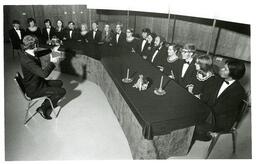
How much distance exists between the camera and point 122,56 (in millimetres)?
4234

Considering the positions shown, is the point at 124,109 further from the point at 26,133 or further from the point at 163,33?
the point at 163,33

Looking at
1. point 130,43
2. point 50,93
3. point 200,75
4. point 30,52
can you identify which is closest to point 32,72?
Result: point 30,52

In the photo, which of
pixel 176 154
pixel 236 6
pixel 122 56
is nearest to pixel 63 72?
pixel 122 56

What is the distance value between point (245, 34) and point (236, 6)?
2.51m

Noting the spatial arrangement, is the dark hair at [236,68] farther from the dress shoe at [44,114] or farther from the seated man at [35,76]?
the dress shoe at [44,114]

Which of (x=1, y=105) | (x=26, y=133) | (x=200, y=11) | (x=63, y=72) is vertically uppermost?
(x=200, y=11)

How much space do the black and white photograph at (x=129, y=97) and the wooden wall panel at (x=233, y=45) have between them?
2 cm

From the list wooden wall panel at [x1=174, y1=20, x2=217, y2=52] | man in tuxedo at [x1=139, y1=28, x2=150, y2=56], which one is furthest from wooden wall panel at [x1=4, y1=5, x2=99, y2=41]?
man in tuxedo at [x1=139, y1=28, x2=150, y2=56]

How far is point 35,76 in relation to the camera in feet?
10.8

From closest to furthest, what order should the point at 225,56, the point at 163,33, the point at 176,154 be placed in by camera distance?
the point at 176,154 → the point at 225,56 → the point at 163,33

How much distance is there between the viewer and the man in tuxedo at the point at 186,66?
11.0ft

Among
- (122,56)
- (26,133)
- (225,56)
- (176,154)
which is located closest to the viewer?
(176,154)

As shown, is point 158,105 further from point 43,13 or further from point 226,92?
point 43,13

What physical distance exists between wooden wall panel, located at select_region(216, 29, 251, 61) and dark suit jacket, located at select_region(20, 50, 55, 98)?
14.3 feet
